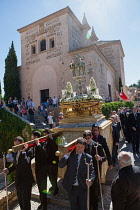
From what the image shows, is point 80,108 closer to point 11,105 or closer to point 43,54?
point 11,105

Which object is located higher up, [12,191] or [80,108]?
[80,108]

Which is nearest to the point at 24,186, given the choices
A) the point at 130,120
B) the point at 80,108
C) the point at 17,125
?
the point at 80,108

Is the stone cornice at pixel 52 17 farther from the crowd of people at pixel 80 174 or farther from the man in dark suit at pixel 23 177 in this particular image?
the man in dark suit at pixel 23 177

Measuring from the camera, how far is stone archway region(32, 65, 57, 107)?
722 inches

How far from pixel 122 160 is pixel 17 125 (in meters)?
A: 9.22

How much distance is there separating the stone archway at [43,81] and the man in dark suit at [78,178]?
Result: 623 inches

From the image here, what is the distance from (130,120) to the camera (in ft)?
22.8

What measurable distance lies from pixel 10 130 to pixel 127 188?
9.42 meters

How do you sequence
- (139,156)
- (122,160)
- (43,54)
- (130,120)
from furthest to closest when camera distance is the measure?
(43,54) → (130,120) → (139,156) → (122,160)

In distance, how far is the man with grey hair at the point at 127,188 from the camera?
193cm

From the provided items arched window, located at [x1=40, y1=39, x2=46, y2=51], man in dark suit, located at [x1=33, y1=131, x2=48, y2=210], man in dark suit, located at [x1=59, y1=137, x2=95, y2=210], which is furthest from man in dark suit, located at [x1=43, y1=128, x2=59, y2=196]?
arched window, located at [x1=40, y1=39, x2=46, y2=51]

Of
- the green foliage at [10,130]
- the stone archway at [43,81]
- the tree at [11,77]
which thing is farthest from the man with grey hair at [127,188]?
the tree at [11,77]

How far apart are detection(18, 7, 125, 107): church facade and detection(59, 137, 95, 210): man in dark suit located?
13.5 meters

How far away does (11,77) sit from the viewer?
66.1 ft
